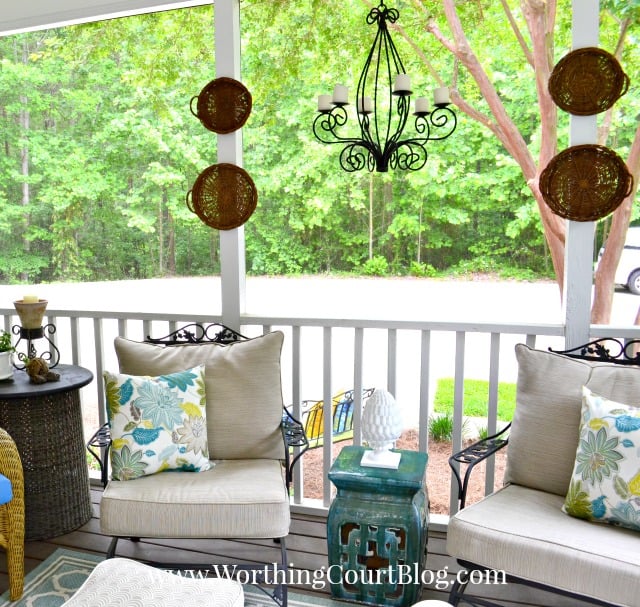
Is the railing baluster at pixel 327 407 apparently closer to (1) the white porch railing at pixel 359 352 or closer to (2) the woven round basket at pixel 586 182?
(1) the white porch railing at pixel 359 352

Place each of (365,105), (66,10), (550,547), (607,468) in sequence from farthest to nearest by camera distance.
→ (66,10)
(365,105)
(607,468)
(550,547)

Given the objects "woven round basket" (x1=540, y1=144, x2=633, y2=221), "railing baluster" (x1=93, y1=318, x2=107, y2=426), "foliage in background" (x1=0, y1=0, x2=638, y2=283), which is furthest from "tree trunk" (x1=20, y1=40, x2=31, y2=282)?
"woven round basket" (x1=540, y1=144, x2=633, y2=221)

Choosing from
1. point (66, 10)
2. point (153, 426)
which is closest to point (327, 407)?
point (153, 426)

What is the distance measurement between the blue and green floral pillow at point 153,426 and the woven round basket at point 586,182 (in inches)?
67.7

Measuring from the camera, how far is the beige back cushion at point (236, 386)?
2539 mm

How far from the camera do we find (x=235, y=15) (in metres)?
2.87

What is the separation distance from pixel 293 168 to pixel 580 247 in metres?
1.78

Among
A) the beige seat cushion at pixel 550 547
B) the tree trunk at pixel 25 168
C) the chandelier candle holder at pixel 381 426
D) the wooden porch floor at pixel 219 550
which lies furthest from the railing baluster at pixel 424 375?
the tree trunk at pixel 25 168

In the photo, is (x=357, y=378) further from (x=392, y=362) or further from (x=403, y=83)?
(x=403, y=83)

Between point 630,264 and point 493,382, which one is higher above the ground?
point 630,264

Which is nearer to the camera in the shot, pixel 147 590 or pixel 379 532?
pixel 147 590

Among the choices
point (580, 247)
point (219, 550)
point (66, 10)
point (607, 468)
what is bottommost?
point (219, 550)

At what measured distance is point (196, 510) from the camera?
2.12 m

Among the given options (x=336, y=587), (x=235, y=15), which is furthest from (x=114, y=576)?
(x=235, y=15)
